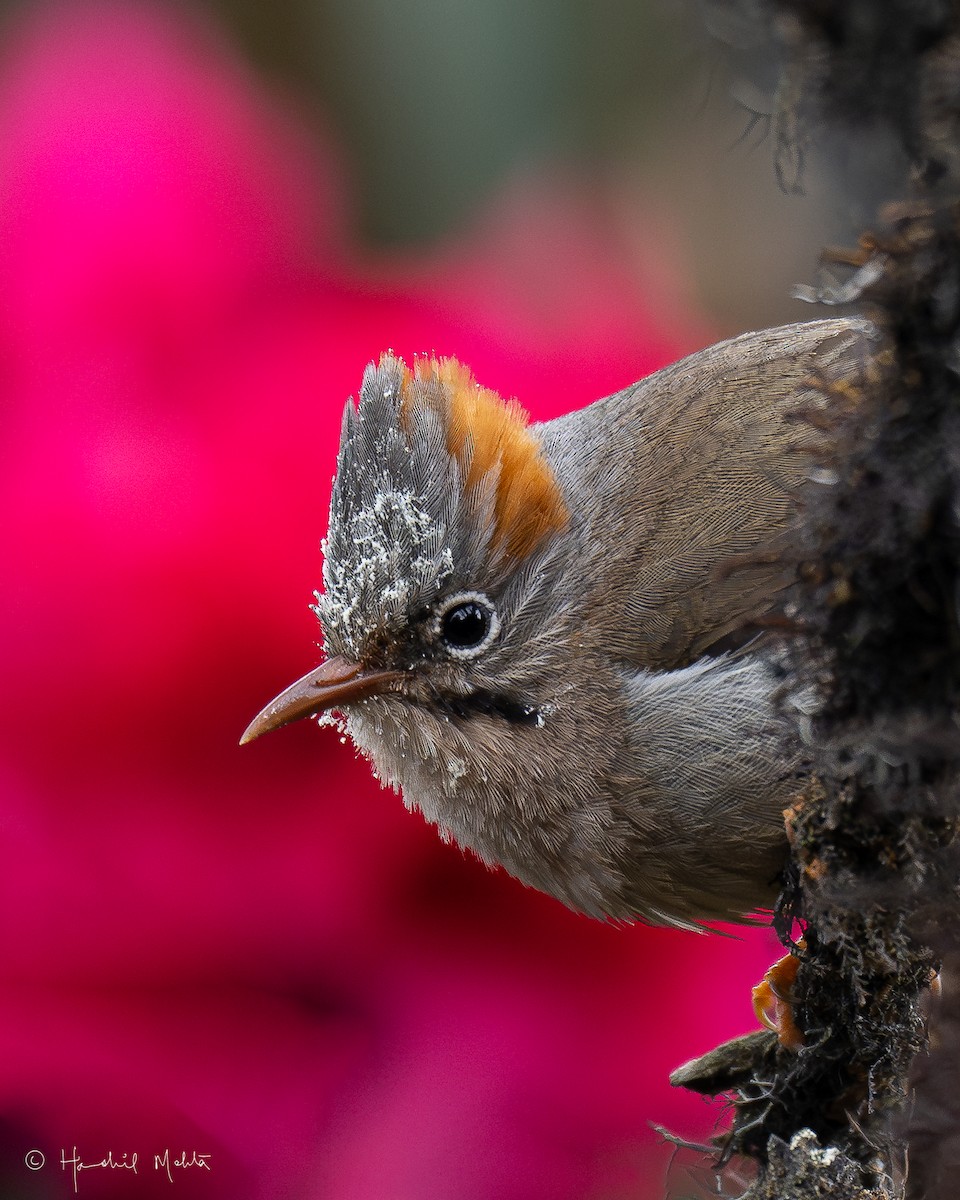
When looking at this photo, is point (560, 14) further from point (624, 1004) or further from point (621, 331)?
point (624, 1004)

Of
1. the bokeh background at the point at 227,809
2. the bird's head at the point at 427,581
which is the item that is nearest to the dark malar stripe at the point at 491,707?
the bird's head at the point at 427,581

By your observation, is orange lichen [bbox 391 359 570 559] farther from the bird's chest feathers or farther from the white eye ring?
the bird's chest feathers

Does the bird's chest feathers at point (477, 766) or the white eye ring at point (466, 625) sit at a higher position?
the white eye ring at point (466, 625)

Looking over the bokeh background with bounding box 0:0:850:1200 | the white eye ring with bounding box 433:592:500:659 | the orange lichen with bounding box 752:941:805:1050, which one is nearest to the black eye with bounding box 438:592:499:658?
the white eye ring with bounding box 433:592:500:659

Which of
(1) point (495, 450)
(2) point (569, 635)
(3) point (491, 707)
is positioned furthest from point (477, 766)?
(1) point (495, 450)

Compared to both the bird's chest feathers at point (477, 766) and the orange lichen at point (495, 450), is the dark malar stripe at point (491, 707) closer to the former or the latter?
the bird's chest feathers at point (477, 766)

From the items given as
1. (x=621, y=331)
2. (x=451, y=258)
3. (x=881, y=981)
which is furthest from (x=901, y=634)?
(x=451, y=258)
